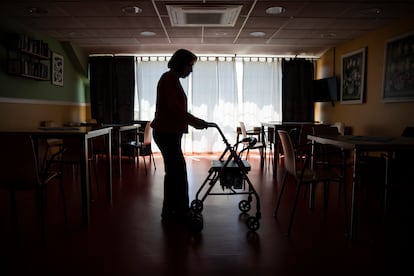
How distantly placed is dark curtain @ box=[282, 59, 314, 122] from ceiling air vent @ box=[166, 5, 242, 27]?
3.17m

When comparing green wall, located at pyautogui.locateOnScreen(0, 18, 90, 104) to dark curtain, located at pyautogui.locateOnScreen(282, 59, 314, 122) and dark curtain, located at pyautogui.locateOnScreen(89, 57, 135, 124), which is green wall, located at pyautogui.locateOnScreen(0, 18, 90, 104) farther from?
dark curtain, located at pyautogui.locateOnScreen(282, 59, 314, 122)

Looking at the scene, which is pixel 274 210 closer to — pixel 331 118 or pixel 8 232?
pixel 8 232

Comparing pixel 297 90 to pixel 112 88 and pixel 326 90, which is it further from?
pixel 112 88

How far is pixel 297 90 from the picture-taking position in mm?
7945

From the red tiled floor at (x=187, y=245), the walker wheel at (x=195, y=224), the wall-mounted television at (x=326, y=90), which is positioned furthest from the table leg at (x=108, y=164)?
the wall-mounted television at (x=326, y=90)

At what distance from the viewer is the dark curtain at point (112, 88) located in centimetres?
773

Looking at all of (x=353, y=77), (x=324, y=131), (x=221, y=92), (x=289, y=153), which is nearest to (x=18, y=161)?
(x=289, y=153)

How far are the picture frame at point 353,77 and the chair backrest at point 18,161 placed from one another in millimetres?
5385

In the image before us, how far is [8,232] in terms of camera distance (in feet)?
8.52

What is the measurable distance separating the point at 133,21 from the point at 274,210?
138 inches

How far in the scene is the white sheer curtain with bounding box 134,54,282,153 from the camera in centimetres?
788

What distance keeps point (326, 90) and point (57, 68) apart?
5542mm

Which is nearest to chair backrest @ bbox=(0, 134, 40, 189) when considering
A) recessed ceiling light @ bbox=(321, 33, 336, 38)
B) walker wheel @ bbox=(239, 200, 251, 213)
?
walker wheel @ bbox=(239, 200, 251, 213)

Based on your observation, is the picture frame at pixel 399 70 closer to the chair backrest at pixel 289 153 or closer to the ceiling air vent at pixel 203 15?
the ceiling air vent at pixel 203 15
